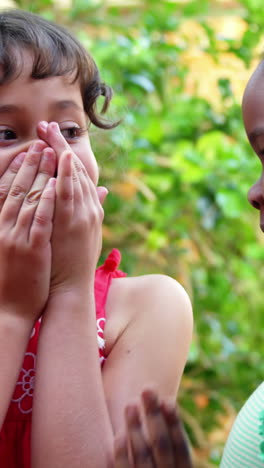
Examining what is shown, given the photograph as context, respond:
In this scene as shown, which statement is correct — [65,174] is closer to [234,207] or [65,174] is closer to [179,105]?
[234,207]

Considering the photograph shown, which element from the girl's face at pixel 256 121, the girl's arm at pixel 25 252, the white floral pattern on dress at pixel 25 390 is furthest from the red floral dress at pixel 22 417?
the girl's face at pixel 256 121

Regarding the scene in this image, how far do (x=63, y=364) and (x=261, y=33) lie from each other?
149 centimetres

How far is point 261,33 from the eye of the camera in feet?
6.93

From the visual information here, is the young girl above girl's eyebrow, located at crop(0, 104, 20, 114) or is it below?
below

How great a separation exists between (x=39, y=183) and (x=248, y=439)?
1.50 ft

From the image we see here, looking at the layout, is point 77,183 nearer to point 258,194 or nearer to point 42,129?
point 42,129

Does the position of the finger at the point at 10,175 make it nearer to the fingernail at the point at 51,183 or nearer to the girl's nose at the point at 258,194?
the fingernail at the point at 51,183

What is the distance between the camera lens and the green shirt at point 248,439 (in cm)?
88

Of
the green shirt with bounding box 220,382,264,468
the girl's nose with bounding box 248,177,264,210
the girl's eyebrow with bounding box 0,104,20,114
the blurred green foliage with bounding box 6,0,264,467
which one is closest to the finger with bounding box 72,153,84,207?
the girl's eyebrow with bounding box 0,104,20,114

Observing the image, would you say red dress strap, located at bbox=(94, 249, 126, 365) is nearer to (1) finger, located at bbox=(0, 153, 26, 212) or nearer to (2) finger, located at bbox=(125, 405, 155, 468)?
(1) finger, located at bbox=(0, 153, 26, 212)

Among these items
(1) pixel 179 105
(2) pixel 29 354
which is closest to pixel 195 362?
(1) pixel 179 105

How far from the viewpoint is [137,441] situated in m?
0.62

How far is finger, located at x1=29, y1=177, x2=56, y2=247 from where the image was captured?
980 millimetres

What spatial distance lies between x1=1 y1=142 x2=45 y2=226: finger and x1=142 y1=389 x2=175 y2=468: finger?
0.47m
